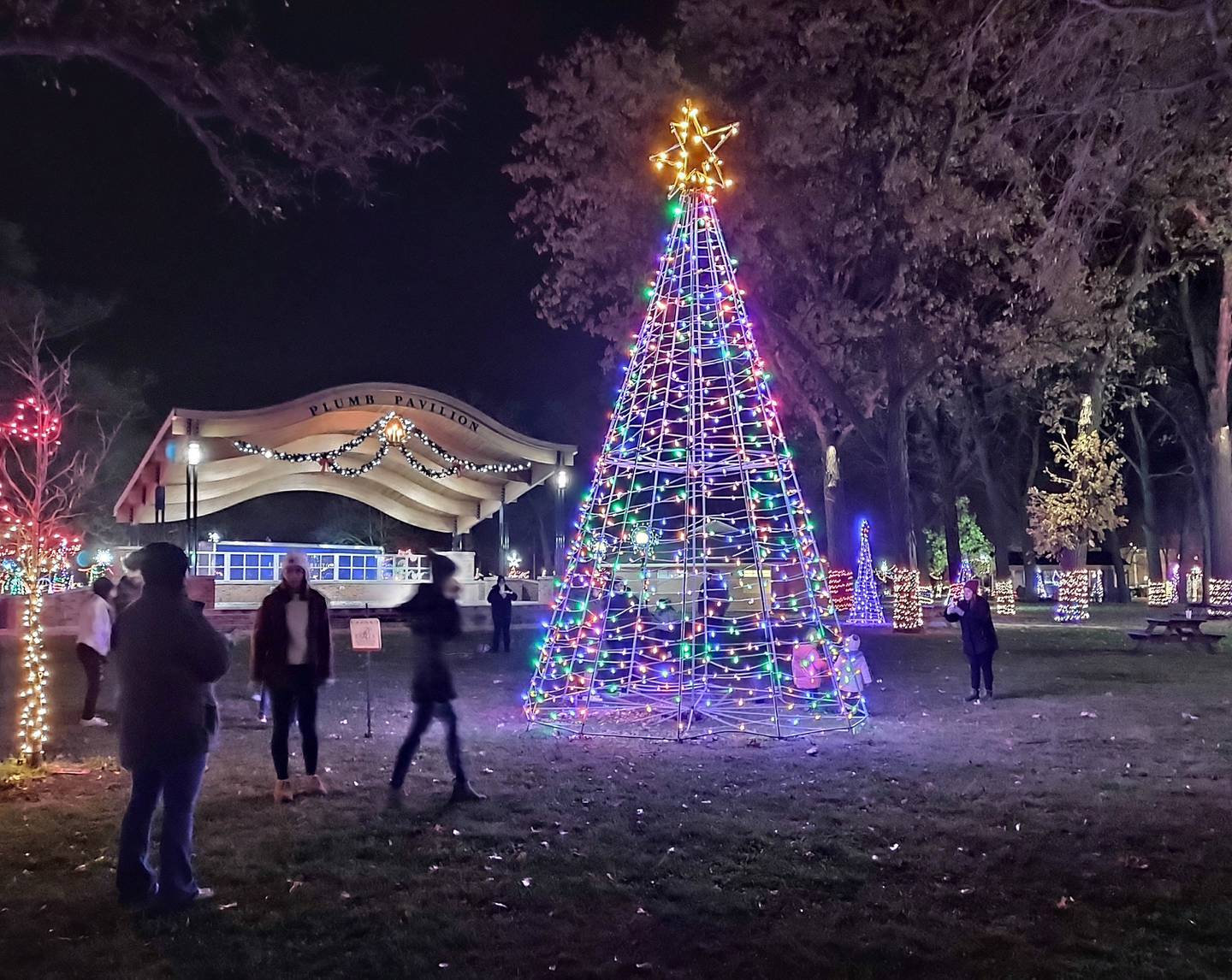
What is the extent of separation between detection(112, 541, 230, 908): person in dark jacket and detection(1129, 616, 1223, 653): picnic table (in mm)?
17724

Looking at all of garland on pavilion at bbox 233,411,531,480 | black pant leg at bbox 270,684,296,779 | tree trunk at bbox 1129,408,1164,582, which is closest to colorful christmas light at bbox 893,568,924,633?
garland on pavilion at bbox 233,411,531,480

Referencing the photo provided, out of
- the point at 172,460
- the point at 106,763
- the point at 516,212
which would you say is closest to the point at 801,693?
the point at 106,763

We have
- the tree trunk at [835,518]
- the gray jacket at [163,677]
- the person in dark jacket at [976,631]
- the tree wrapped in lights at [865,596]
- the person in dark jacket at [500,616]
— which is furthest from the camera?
the tree trunk at [835,518]

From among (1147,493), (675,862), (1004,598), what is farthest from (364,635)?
(1147,493)

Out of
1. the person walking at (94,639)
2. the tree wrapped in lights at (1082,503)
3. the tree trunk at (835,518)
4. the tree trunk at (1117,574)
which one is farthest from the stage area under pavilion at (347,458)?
the tree trunk at (1117,574)

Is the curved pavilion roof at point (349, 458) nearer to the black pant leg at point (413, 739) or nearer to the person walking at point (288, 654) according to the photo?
the person walking at point (288, 654)

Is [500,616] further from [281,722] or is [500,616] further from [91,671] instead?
[281,722]

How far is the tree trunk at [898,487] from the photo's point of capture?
23516 mm

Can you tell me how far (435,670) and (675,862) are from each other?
2.29 metres

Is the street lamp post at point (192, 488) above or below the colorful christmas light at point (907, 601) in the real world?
above

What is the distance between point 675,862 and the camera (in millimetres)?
5781

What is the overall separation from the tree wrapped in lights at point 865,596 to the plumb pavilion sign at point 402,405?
10700 millimetres

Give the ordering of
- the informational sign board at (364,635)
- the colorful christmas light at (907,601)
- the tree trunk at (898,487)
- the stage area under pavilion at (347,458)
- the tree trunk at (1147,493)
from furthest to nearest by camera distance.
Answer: the tree trunk at (1147,493), the stage area under pavilion at (347,458), the colorful christmas light at (907,601), the tree trunk at (898,487), the informational sign board at (364,635)

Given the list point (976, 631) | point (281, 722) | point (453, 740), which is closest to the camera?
point (453, 740)
